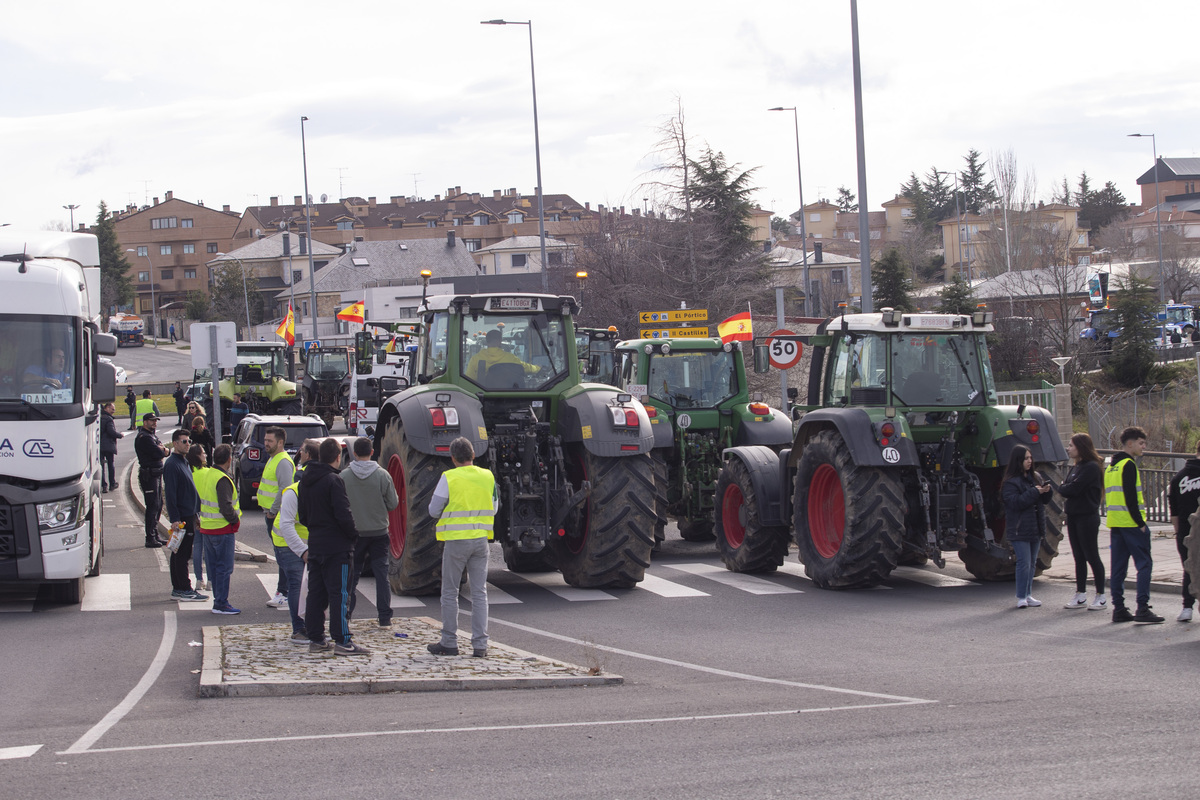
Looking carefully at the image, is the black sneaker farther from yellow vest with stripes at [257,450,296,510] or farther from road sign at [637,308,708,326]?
road sign at [637,308,708,326]

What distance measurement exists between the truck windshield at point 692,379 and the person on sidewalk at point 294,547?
7.30 meters

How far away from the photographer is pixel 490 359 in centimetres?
1342

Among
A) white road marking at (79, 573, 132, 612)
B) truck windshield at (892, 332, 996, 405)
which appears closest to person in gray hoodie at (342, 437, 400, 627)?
white road marking at (79, 573, 132, 612)

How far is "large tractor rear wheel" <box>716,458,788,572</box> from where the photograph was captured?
1424cm

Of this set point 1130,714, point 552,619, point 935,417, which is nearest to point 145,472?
point 552,619

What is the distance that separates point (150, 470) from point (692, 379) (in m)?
8.23

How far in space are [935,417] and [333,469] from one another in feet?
21.7

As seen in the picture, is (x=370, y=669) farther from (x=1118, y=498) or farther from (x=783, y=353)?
(x=783, y=353)

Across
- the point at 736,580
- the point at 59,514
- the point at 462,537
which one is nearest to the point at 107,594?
the point at 59,514

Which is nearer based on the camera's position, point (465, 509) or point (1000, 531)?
point (465, 509)

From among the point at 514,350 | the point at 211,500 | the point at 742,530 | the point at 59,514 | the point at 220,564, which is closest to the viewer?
the point at 59,514

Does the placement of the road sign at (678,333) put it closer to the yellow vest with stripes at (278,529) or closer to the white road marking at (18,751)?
the yellow vest with stripes at (278,529)

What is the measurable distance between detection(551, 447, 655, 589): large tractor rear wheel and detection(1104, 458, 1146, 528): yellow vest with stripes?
4.45 m

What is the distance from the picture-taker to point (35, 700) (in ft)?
26.8
